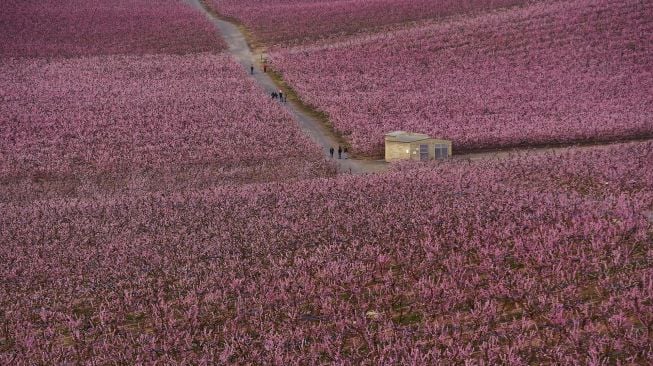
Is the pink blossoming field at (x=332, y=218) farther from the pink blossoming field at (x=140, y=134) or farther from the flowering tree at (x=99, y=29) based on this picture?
the flowering tree at (x=99, y=29)

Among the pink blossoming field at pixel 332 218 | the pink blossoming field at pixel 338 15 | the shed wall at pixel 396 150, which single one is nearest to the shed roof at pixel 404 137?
the shed wall at pixel 396 150

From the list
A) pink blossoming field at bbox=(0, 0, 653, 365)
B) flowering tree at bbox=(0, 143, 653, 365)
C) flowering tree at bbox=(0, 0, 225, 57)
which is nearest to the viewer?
flowering tree at bbox=(0, 143, 653, 365)

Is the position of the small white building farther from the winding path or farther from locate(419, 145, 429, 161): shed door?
the winding path

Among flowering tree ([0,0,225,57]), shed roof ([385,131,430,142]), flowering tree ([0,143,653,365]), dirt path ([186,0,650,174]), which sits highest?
flowering tree ([0,0,225,57])

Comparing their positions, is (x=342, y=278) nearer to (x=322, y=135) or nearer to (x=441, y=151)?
(x=441, y=151)

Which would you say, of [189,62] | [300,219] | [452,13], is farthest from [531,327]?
[452,13]

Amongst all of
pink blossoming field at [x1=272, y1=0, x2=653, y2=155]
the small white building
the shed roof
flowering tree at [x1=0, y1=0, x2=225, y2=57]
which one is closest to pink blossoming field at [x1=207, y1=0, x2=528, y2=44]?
pink blossoming field at [x1=272, y1=0, x2=653, y2=155]
